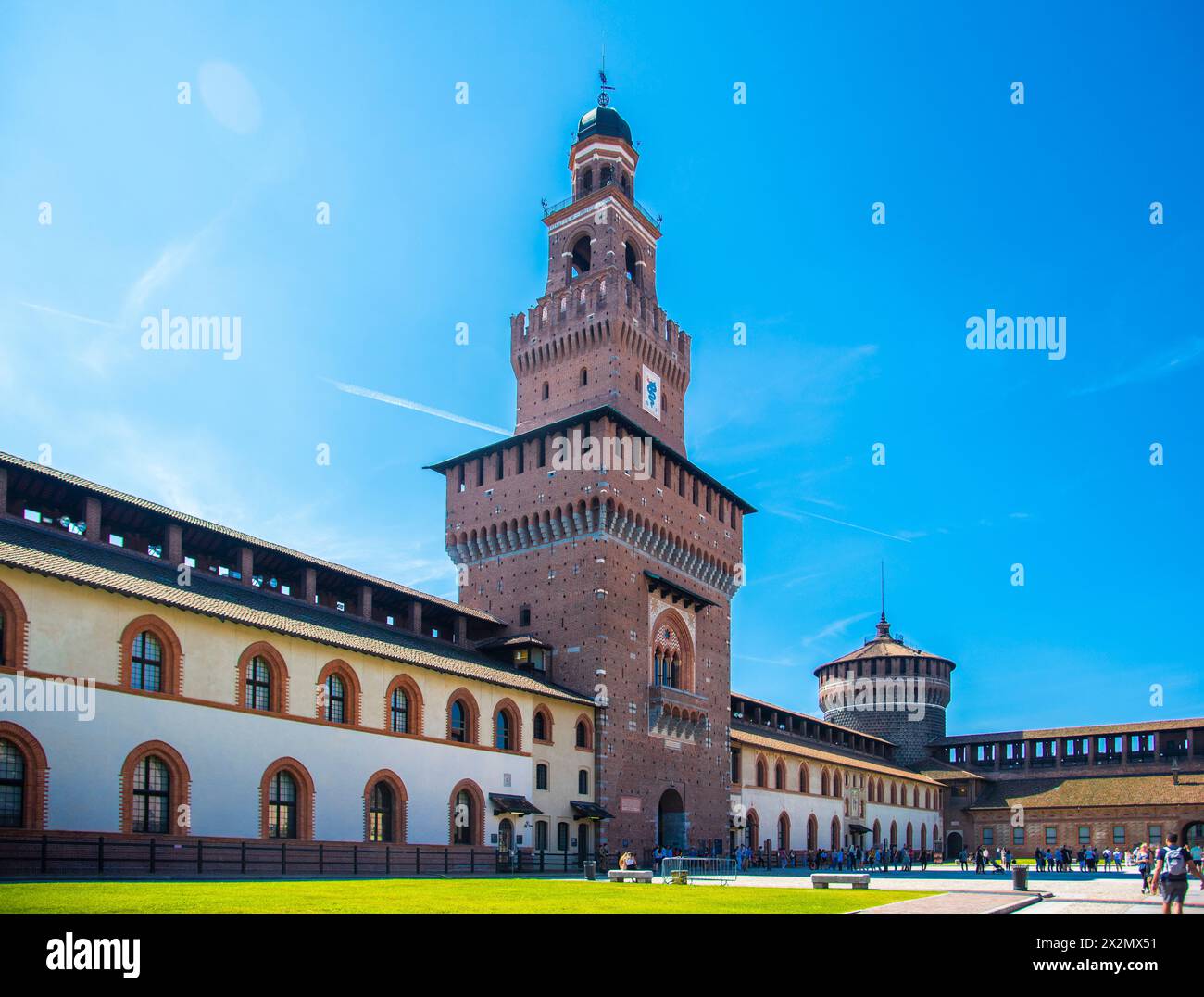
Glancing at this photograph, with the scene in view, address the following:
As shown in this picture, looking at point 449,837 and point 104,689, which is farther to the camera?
point 449,837

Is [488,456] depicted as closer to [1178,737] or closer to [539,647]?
[539,647]

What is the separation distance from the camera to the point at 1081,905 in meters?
24.2

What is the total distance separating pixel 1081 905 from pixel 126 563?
89.7 ft

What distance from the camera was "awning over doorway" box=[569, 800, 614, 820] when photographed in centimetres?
4438

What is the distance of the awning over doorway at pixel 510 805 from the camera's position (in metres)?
40.2

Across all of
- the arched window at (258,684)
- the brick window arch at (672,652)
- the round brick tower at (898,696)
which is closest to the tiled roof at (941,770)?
the round brick tower at (898,696)

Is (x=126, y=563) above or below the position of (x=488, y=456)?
below

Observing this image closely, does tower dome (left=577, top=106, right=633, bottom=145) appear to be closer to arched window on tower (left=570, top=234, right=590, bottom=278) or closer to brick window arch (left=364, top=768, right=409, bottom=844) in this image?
arched window on tower (left=570, top=234, right=590, bottom=278)

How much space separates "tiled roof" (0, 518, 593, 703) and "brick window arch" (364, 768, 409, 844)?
4016mm

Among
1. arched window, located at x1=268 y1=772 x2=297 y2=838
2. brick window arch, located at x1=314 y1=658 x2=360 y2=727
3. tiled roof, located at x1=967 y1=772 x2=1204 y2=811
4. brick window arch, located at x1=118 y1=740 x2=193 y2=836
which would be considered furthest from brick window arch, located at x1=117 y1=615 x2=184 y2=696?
tiled roof, located at x1=967 y1=772 x2=1204 y2=811

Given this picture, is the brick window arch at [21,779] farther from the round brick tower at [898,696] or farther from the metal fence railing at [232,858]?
the round brick tower at [898,696]

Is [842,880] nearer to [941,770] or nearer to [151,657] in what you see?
[151,657]

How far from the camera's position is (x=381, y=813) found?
3606 cm
